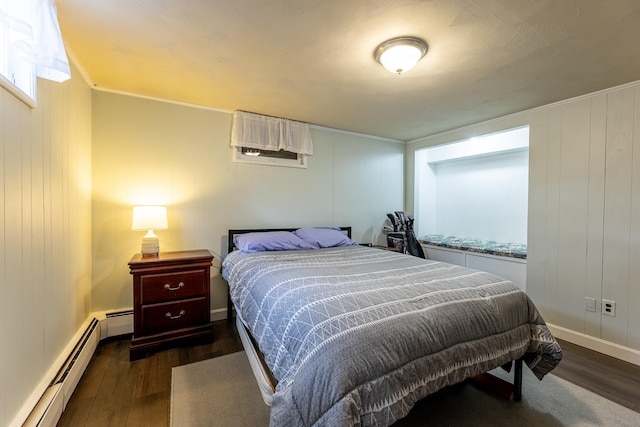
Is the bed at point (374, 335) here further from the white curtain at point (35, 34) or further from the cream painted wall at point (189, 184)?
the white curtain at point (35, 34)

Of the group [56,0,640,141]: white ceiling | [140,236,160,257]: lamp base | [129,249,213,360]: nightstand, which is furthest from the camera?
[140,236,160,257]: lamp base

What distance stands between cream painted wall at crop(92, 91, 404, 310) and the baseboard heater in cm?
50

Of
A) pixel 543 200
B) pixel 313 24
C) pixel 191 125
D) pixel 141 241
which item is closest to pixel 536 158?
pixel 543 200

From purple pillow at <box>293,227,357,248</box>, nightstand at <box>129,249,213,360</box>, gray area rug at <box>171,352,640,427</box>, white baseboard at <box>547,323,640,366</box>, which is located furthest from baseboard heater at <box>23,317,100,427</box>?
white baseboard at <box>547,323,640,366</box>

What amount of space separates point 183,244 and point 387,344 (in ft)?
8.06

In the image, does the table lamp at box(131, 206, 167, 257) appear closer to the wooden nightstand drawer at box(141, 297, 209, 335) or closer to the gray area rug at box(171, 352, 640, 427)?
the wooden nightstand drawer at box(141, 297, 209, 335)

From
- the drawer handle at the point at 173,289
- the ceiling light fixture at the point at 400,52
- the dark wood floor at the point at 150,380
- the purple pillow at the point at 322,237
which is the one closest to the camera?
the dark wood floor at the point at 150,380

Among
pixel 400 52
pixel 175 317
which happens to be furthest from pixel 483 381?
pixel 175 317

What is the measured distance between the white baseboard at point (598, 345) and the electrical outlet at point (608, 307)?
0.25m

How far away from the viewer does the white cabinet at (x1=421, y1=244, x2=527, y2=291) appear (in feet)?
10.1

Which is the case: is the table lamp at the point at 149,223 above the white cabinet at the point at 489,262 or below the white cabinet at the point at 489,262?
above

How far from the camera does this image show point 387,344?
116 cm

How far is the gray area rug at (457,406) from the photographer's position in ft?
5.21

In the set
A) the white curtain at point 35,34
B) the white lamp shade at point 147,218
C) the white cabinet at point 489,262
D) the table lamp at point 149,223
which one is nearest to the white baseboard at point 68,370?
the table lamp at point 149,223
